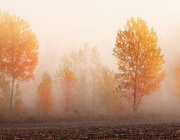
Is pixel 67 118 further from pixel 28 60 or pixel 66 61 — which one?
pixel 66 61

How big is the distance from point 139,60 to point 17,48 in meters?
15.6

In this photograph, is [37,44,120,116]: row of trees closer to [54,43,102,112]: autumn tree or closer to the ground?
[54,43,102,112]: autumn tree

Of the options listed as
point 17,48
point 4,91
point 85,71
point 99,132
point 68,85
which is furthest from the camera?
point 85,71

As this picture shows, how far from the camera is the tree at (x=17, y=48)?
1231 inches

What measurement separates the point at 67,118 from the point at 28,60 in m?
Answer: 8.79

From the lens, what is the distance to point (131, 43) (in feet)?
107

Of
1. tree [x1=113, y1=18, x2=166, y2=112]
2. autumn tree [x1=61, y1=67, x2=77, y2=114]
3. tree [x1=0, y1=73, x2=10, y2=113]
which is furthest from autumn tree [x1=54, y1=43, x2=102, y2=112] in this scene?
tree [x1=113, y1=18, x2=166, y2=112]

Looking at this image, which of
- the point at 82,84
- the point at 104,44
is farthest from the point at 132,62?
the point at 104,44

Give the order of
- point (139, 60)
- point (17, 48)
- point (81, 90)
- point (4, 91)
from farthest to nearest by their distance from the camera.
→ 1. point (81, 90)
2. point (4, 91)
3. point (139, 60)
4. point (17, 48)

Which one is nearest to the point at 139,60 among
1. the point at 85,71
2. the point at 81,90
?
the point at 85,71

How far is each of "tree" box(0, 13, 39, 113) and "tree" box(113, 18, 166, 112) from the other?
10.9 m

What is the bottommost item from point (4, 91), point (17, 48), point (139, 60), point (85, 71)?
A: point (4, 91)

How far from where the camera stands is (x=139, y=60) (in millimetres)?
32781

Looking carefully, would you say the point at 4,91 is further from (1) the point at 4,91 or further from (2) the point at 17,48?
(2) the point at 17,48
